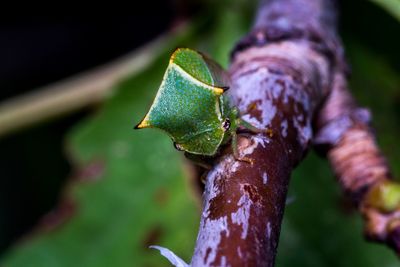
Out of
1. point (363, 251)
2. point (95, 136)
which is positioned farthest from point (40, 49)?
point (363, 251)

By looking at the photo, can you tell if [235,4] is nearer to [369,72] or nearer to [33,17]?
[369,72]

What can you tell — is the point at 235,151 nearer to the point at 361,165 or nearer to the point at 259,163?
the point at 259,163

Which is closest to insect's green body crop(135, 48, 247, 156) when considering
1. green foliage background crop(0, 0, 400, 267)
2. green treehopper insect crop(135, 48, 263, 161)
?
green treehopper insect crop(135, 48, 263, 161)

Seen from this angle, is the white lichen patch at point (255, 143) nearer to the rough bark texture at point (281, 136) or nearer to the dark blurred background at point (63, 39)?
the rough bark texture at point (281, 136)

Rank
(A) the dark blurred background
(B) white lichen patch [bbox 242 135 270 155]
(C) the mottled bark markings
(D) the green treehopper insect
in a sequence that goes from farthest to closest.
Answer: (A) the dark blurred background
(D) the green treehopper insect
(B) white lichen patch [bbox 242 135 270 155]
(C) the mottled bark markings

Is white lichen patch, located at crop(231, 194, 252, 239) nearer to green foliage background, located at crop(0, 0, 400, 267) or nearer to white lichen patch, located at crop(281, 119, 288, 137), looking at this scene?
white lichen patch, located at crop(281, 119, 288, 137)

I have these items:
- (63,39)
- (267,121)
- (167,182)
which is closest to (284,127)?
(267,121)

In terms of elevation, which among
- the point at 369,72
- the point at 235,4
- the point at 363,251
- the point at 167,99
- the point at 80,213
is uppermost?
the point at 167,99
